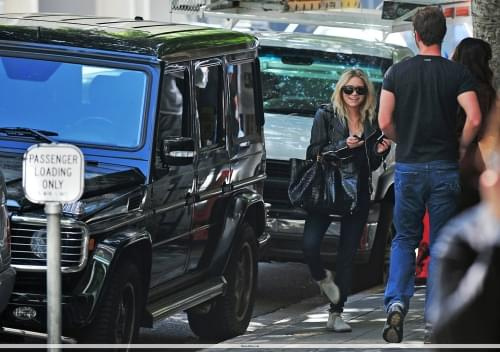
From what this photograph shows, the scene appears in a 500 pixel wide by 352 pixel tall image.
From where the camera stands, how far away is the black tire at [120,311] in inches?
315

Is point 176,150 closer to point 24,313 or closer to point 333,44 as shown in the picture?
point 24,313

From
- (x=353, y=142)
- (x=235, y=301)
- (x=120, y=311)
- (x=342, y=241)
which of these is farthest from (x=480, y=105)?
(x=120, y=311)

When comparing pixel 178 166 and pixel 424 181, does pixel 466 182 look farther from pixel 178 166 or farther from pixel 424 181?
pixel 178 166

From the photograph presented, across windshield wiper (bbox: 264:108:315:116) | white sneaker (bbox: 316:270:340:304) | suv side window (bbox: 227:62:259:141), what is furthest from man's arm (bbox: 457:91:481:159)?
windshield wiper (bbox: 264:108:315:116)

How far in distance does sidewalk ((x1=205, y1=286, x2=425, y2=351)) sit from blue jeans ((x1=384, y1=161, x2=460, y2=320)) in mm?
400

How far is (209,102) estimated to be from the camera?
389 inches

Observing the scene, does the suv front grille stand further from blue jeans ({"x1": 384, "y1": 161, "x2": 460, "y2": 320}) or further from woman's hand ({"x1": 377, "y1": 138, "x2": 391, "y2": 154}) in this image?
woman's hand ({"x1": 377, "y1": 138, "x2": 391, "y2": 154})

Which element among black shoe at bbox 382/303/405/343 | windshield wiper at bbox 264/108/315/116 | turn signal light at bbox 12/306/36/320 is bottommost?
black shoe at bbox 382/303/405/343

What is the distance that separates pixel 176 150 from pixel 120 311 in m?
1.13

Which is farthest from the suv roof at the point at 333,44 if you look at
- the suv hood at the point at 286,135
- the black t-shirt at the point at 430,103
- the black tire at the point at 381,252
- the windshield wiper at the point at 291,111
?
the black t-shirt at the point at 430,103

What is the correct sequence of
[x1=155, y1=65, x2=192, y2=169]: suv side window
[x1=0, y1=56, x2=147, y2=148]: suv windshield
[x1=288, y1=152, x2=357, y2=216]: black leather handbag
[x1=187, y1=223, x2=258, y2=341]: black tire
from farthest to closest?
[x1=288, y1=152, x2=357, y2=216]: black leather handbag, [x1=187, y1=223, x2=258, y2=341]: black tire, [x1=155, y1=65, x2=192, y2=169]: suv side window, [x1=0, y1=56, x2=147, y2=148]: suv windshield

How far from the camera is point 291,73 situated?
13.5 m

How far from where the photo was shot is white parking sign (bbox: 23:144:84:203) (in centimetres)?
652

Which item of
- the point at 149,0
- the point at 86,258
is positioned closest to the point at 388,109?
the point at 86,258
